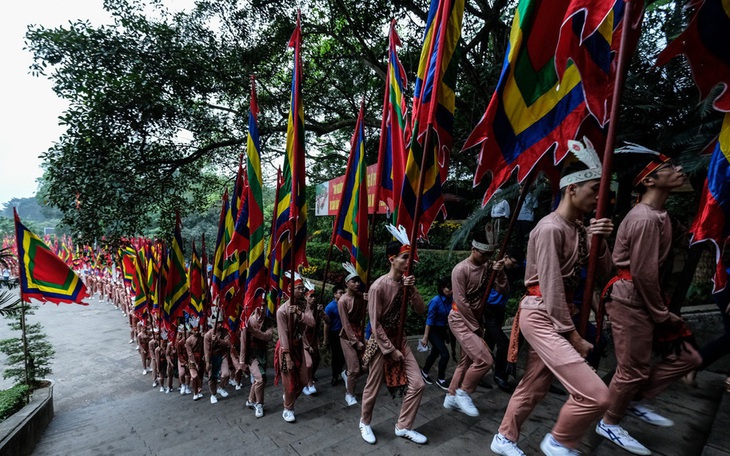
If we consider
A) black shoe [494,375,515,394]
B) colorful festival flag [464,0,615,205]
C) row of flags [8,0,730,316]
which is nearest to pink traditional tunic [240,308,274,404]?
row of flags [8,0,730,316]

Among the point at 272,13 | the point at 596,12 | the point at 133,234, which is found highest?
the point at 272,13

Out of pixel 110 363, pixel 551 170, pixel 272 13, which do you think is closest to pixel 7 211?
pixel 110 363

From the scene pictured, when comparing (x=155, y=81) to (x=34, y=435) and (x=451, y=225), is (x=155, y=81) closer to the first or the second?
(x=34, y=435)

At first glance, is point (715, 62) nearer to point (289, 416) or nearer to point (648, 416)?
point (648, 416)

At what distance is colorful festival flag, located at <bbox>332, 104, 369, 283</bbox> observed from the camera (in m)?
4.86

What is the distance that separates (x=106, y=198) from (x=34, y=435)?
4337 mm

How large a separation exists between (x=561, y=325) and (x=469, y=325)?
1.59 m

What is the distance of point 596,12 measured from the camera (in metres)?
2.14

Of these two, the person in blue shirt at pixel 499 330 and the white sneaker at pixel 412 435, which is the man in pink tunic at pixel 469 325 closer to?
the person in blue shirt at pixel 499 330

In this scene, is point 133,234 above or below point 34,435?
above

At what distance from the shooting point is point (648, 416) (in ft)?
9.34

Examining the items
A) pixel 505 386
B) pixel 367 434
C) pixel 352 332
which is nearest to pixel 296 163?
pixel 352 332

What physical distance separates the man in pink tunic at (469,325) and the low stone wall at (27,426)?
5495mm

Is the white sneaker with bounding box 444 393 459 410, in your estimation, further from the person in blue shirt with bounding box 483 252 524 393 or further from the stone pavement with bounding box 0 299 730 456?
the person in blue shirt with bounding box 483 252 524 393
